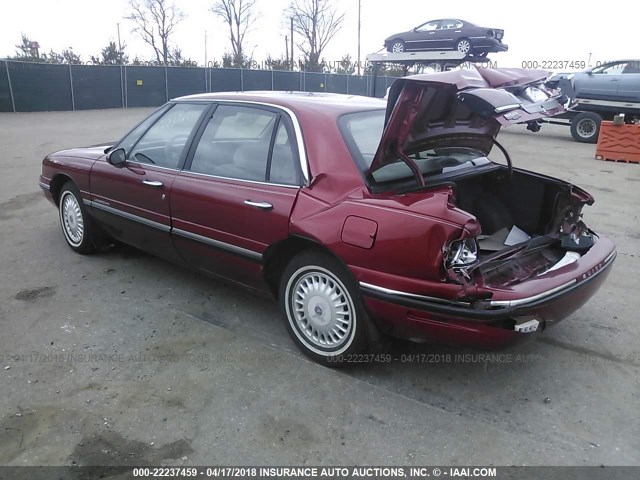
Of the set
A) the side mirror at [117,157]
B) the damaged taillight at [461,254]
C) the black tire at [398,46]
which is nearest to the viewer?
the damaged taillight at [461,254]

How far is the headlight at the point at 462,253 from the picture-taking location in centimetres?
Result: 256

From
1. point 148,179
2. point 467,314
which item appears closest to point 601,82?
point 148,179

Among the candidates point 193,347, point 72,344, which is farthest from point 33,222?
point 193,347

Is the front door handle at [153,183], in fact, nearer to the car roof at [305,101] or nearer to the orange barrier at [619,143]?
the car roof at [305,101]

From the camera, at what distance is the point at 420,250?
99.3 inches

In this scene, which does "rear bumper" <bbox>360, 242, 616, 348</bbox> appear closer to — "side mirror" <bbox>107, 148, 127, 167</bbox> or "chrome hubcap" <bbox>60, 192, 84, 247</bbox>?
"side mirror" <bbox>107, 148, 127, 167</bbox>

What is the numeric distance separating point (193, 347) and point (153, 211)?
3.86 ft

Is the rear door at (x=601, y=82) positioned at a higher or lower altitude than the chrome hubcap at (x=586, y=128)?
higher

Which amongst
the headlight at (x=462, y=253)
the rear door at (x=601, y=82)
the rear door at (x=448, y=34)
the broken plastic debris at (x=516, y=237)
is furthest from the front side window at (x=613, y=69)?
the headlight at (x=462, y=253)

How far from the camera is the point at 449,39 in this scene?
1783 cm

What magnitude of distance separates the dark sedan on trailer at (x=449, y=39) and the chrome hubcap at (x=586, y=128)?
4.26 meters

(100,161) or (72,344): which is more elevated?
(100,161)

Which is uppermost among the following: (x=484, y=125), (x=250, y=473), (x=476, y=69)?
(x=476, y=69)

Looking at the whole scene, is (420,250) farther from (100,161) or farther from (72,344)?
(100,161)
